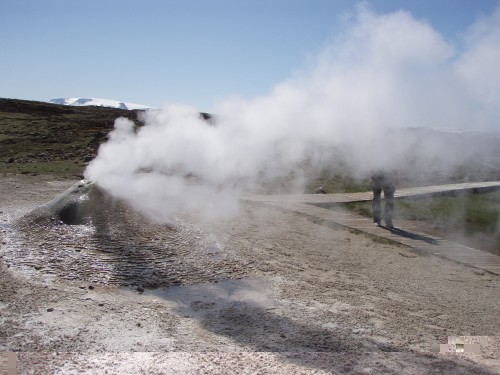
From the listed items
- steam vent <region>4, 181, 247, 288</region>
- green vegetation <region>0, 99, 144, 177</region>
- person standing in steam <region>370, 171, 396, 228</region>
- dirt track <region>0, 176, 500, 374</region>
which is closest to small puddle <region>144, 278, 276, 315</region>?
dirt track <region>0, 176, 500, 374</region>

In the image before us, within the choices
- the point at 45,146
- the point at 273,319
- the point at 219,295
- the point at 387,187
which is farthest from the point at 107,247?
the point at 45,146

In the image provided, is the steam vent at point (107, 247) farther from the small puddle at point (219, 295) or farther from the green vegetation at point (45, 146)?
the green vegetation at point (45, 146)

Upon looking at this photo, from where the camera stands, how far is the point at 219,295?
16.8 ft

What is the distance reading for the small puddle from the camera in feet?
15.7

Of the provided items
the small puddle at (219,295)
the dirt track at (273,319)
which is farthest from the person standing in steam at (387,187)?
the small puddle at (219,295)

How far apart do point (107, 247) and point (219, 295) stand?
2032 mm

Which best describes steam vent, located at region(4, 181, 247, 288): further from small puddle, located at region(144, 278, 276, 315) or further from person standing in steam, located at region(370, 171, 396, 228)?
person standing in steam, located at region(370, 171, 396, 228)

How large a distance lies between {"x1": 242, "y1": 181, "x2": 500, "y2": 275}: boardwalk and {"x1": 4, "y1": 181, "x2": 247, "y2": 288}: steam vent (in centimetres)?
295

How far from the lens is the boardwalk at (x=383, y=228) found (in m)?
7.16

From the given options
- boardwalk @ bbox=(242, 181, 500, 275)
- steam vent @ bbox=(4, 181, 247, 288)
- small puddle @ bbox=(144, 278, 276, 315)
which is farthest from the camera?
boardwalk @ bbox=(242, 181, 500, 275)

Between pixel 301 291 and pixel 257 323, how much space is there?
1.05 m

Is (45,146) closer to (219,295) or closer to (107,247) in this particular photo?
(107,247)

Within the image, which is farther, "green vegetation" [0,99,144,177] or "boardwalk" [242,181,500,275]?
"green vegetation" [0,99,144,177]

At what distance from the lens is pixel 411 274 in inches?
246
